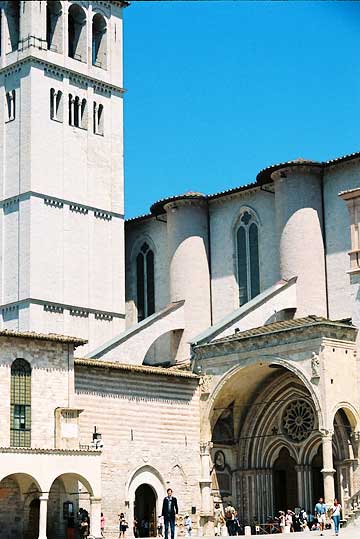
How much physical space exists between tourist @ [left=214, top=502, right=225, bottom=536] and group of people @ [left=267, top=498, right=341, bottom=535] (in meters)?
1.82

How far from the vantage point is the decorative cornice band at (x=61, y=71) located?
48.2 metres

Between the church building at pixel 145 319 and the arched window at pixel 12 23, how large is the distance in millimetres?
86

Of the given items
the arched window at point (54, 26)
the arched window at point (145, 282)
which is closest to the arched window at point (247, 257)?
the arched window at point (145, 282)

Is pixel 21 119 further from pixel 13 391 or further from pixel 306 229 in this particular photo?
pixel 13 391

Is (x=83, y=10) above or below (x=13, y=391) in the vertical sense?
above

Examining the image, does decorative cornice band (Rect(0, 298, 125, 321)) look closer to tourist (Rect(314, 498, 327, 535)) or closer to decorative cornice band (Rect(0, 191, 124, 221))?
decorative cornice band (Rect(0, 191, 124, 221))

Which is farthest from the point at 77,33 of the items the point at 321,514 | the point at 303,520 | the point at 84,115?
the point at 321,514

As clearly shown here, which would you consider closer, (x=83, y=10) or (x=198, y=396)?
(x=198, y=396)

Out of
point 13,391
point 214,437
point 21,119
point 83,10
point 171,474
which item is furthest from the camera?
point 83,10

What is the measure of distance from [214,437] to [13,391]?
11105 millimetres

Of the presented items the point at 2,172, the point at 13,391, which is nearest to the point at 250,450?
the point at 13,391

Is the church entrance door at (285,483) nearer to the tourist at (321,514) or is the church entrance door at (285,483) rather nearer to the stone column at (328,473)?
the stone column at (328,473)

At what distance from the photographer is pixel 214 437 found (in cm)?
3803

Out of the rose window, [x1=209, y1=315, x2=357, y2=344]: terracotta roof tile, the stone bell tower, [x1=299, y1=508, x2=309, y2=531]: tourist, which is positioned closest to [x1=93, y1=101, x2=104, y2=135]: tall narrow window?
the stone bell tower
